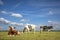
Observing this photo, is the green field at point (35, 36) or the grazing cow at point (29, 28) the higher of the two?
the grazing cow at point (29, 28)

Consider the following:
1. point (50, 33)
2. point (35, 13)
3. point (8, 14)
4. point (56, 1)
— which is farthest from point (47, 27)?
point (8, 14)

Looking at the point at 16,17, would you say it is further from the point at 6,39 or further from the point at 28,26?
the point at 6,39

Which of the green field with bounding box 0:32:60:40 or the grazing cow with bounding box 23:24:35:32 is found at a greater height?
the grazing cow with bounding box 23:24:35:32

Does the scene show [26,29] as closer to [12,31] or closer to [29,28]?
[29,28]

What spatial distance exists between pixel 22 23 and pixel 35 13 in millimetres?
338

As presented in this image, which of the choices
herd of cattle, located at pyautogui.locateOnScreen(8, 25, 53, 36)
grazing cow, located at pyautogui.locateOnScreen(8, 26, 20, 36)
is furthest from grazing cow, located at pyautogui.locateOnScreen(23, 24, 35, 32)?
grazing cow, located at pyautogui.locateOnScreen(8, 26, 20, 36)

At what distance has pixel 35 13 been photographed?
2803mm

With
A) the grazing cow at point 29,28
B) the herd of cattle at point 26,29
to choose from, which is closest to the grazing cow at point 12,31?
the herd of cattle at point 26,29

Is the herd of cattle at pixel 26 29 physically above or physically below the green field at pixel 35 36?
above

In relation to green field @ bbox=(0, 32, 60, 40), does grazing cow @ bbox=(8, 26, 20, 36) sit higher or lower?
higher

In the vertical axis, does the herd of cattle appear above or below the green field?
above

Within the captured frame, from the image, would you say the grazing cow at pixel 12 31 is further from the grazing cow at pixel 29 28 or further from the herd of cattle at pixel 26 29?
the grazing cow at pixel 29 28

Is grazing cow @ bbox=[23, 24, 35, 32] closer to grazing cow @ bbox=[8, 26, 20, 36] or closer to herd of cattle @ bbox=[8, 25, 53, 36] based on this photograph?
herd of cattle @ bbox=[8, 25, 53, 36]

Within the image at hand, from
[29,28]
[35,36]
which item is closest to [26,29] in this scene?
[29,28]
